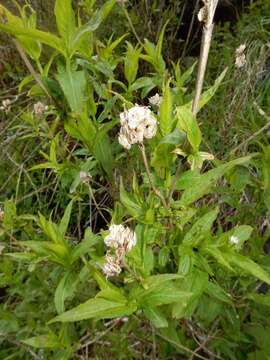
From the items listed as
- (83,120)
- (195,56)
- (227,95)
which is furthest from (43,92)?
(195,56)

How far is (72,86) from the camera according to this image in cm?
104

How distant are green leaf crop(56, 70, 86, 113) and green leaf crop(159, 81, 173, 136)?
9.5 inches

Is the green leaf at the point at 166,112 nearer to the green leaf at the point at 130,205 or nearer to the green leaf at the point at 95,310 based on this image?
the green leaf at the point at 130,205

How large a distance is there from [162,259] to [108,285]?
6.0 inches

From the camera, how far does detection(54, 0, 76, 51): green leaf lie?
0.94 m

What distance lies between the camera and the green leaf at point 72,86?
1.03 meters

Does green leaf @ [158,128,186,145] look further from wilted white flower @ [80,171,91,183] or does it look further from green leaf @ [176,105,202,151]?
wilted white flower @ [80,171,91,183]

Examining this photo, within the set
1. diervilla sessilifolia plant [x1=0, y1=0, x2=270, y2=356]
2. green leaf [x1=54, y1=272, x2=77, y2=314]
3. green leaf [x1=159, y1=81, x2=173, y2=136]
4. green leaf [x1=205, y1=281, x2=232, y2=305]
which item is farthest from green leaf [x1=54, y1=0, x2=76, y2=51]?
green leaf [x1=205, y1=281, x2=232, y2=305]

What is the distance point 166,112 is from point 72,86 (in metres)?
0.26

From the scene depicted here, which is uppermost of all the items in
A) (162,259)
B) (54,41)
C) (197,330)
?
(54,41)

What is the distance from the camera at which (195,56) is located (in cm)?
289

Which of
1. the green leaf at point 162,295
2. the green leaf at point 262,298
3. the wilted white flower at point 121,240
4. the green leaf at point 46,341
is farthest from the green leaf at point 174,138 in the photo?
the green leaf at point 46,341

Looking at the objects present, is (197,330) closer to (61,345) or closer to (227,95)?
(61,345)

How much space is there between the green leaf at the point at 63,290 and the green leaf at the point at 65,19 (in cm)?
49
